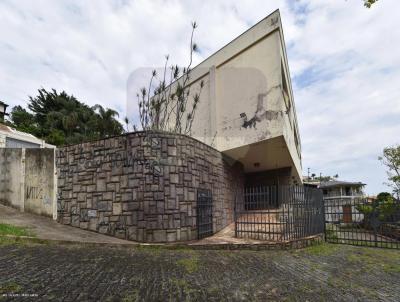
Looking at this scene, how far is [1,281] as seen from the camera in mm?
3688

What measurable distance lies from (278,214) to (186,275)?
13.8 ft

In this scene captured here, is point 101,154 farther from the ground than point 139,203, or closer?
farther from the ground

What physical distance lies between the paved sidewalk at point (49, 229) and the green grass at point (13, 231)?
17 cm

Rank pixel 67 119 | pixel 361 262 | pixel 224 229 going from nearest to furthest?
pixel 361 262, pixel 224 229, pixel 67 119

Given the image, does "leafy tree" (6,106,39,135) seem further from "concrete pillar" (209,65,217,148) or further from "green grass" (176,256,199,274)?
"green grass" (176,256,199,274)

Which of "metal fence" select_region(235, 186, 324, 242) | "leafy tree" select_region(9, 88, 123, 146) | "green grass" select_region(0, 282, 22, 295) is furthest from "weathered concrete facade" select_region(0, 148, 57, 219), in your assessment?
"leafy tree" select_region(9, 88, 123, 146)

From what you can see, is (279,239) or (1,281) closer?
(1,281)

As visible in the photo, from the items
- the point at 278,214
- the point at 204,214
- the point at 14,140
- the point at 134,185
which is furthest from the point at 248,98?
the point at 14,140

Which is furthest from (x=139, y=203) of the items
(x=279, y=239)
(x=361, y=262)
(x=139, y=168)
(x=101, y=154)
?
(x=361, y=262)

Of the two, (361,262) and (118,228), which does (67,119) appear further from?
(361,262)

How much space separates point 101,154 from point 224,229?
5.23 meters

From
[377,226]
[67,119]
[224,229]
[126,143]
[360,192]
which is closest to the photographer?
[126,143]

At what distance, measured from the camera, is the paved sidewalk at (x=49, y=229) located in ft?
21.3

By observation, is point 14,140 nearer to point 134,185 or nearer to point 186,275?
point 134,185
